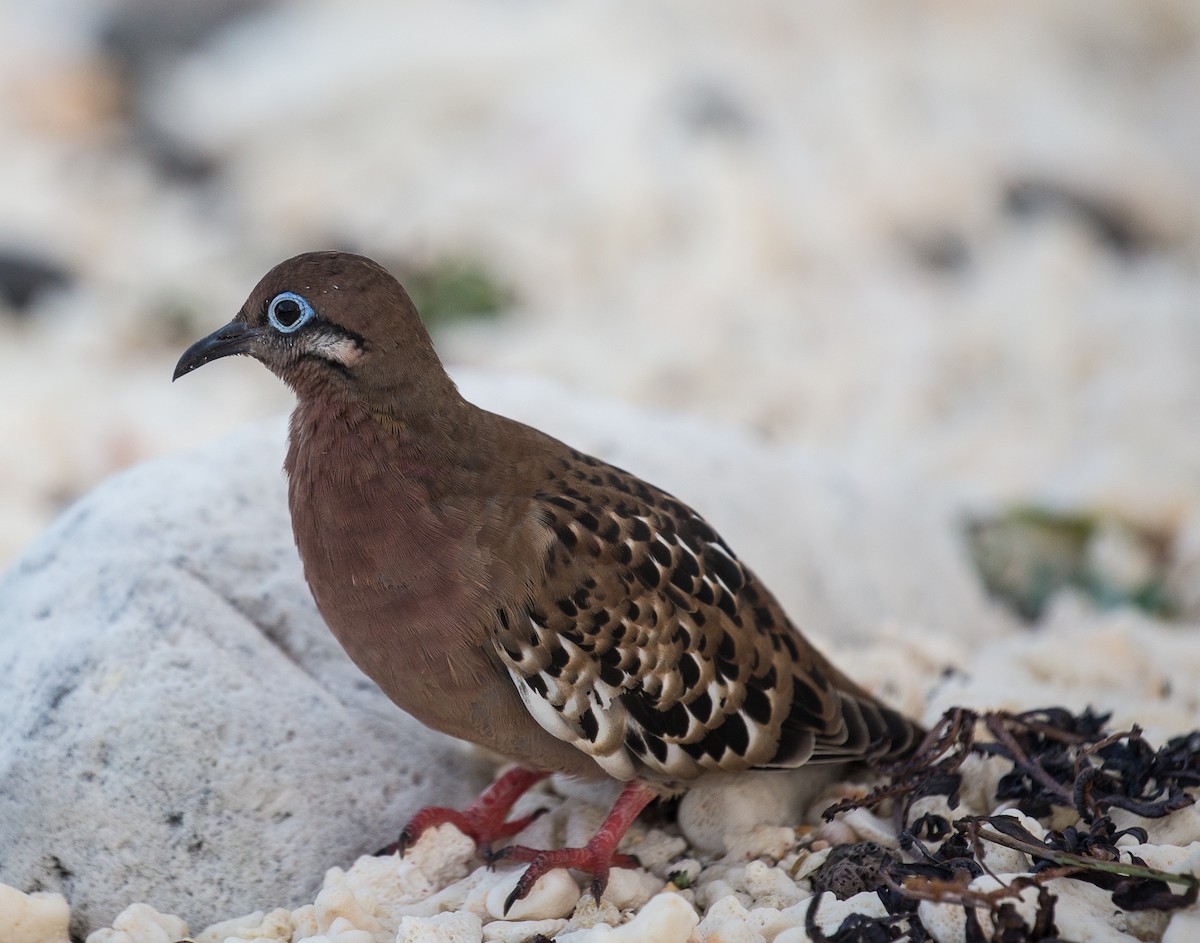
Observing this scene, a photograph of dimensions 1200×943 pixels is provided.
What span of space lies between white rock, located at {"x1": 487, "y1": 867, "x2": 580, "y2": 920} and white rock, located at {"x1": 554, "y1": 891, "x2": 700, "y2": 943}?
333mm

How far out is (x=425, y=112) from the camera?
10523 mm

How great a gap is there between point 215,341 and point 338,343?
0.36 m

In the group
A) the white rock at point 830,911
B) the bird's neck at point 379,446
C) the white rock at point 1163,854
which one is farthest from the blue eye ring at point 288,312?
the white rock at point 1163,854

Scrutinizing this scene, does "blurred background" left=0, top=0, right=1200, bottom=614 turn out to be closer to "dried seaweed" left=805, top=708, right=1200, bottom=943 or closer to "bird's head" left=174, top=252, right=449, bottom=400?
"dried seaweed" left=805, top=708, right=1200, bottom=943

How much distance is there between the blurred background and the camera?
691cm

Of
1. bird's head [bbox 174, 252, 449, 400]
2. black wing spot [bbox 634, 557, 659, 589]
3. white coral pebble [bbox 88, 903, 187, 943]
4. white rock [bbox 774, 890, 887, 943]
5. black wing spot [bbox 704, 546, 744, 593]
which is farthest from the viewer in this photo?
black wing spot [bbox 704, 546, 744, 593]

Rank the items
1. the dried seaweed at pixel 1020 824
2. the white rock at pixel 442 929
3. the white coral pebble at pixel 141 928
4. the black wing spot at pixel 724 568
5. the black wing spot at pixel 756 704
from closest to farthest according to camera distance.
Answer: the dried seaweed at pixel 1020 824 → the white rock at pixel 442 929 → the white coral pebble at pixel 141 928 → the black wing spot at pixel 756 704 → the black wing spot at pixel 724 568

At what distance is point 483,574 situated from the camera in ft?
10.1

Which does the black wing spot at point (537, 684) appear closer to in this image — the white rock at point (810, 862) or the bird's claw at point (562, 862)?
the bird's claw at point (562, 862)

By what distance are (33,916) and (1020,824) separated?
227 centimetres

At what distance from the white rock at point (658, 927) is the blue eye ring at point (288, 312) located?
1582 millimetres

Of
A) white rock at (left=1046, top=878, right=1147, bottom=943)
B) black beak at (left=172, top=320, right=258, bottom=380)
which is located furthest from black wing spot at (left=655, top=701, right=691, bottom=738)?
black beak at (left=172, top=320, right=258, bottom=380)

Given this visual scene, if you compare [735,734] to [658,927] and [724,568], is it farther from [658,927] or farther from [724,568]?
[658,927]

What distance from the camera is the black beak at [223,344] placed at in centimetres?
325
